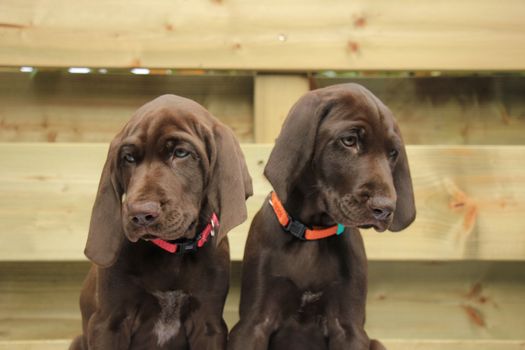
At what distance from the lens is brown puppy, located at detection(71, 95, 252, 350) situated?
3561mm

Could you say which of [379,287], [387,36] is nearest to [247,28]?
[387,36]

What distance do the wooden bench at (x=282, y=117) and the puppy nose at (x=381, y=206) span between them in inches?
63.2

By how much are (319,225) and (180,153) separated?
809 millimetres

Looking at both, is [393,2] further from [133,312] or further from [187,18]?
[133,312]

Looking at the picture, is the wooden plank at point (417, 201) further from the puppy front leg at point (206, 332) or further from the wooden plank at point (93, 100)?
the puppy front leg at point (206, 332)

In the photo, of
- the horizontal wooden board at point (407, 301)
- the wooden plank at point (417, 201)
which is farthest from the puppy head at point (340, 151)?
the horizontal wooden board at point (407, 301)

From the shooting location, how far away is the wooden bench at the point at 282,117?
502 centimetres

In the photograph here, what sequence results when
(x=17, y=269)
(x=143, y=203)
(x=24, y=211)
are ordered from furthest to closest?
(x=17, y=269), (x=24, y=211), (x=143, y=203)

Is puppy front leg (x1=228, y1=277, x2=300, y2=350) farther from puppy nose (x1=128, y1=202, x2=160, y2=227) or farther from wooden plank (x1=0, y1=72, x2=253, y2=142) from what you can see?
wooden plank (x1=0, y1=72, x2=253, y2=142)

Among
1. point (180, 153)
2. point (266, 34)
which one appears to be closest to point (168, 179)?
point (180, 153)

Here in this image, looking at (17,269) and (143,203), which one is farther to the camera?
(17,269)

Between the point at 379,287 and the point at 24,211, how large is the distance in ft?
8.01

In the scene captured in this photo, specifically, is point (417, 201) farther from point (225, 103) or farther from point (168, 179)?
point (168, 179)

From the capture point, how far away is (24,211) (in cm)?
500
